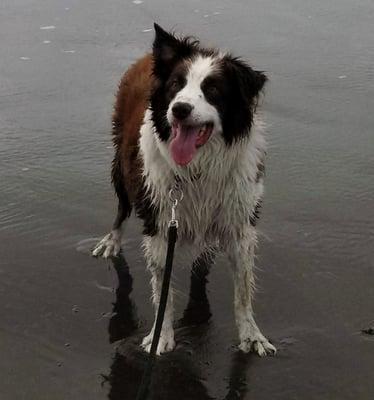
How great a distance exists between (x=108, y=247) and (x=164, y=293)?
1654 millimetres

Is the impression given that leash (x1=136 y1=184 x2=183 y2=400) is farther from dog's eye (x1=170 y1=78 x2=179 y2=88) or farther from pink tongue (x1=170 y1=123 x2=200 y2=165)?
dog's eye (x1=170 y1=78 x2=179 y2=88)

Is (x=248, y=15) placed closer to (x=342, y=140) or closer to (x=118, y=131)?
(x=342, y=140)

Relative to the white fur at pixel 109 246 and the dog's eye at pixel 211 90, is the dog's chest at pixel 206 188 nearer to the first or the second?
the dog's eye at pixel 211 90

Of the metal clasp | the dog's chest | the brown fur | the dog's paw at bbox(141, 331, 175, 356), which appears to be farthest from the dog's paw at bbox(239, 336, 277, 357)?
the brown fur

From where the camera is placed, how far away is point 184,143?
344 cm

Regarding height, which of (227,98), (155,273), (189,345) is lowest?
(189,345)

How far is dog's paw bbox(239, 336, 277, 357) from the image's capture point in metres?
3.88

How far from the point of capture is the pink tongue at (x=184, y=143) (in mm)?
3426

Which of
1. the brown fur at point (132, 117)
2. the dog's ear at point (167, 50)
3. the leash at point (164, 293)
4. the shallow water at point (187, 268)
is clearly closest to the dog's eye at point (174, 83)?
the dog's ear at point (167, 50)

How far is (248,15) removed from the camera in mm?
10141

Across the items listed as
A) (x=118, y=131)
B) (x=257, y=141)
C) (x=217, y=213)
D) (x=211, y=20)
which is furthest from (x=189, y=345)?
(x=211, y=20)

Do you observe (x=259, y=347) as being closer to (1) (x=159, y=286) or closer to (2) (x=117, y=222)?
(1) (x=159, y=286)

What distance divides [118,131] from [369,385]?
265cm

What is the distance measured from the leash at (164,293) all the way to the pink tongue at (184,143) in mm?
359
